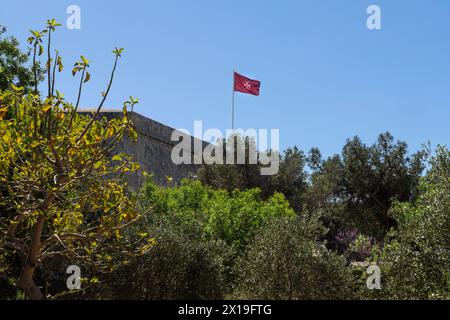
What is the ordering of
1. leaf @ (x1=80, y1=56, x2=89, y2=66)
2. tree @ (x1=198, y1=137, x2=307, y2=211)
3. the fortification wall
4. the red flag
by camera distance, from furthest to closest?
the red flag → tree @ (x1=198, y1=137, x2=307, y2=211) → the fortification wall → leaf @ (x1=80, y1=56, x2=89, y2=66)

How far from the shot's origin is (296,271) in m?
10.8

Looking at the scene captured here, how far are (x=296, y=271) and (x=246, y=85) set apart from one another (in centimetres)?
2723

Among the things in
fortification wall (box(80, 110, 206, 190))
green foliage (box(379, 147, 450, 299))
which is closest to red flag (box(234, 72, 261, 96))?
fortification wall (box(80, 110, 206, 190))

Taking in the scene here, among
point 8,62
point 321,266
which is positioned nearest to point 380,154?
point 8,62

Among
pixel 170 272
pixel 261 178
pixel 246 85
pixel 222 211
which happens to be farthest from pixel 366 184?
pixel 170 272

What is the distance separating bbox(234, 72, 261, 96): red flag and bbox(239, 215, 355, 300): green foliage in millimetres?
26237

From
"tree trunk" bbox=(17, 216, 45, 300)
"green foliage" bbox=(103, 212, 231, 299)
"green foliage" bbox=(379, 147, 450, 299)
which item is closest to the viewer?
"tree trunk" bbox=(17, 216, 45, 300)

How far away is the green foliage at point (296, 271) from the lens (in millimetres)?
10773

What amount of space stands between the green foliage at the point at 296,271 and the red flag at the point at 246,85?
2624 centimetres

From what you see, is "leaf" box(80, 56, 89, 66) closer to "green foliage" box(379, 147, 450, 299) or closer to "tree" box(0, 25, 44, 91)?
"green foliage" box(379, 147, 450, 299)

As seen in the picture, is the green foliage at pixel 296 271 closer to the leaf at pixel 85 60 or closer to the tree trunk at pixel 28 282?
the tree trunk at pixel 28 282

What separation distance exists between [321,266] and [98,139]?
556 centimetres

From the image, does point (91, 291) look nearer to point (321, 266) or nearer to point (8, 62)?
point (321, 266)

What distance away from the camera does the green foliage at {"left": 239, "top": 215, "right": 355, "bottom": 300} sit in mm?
10773
